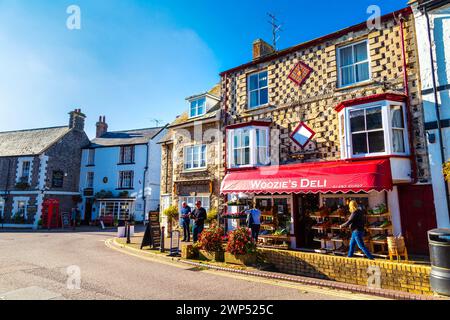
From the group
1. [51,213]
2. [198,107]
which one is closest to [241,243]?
[198,107]

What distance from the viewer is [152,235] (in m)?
12.7

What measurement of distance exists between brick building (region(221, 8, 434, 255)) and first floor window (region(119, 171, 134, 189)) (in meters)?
18.8

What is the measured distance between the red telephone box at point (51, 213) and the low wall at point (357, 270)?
25461 millimetres

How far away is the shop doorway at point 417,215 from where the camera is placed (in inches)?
376

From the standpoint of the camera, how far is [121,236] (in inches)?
685

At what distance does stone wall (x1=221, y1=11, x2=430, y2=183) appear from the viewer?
10.4 metres

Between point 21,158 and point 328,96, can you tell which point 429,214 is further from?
point 21,158

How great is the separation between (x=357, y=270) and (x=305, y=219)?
16.9 ft

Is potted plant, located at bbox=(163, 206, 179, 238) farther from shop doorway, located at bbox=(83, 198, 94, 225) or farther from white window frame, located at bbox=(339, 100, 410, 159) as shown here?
shop doorway, located at bbox=(83, 198, 94, 225)

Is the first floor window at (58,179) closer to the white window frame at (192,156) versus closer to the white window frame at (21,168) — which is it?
the white window frame at (21,168)

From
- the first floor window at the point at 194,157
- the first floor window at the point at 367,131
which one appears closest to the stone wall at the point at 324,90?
the first floor window at the point at 367,131

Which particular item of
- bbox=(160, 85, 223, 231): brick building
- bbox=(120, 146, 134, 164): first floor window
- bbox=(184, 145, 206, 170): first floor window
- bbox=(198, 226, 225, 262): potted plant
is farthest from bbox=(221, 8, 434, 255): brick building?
bbox=(120, 146, 134, 164): first floor window
